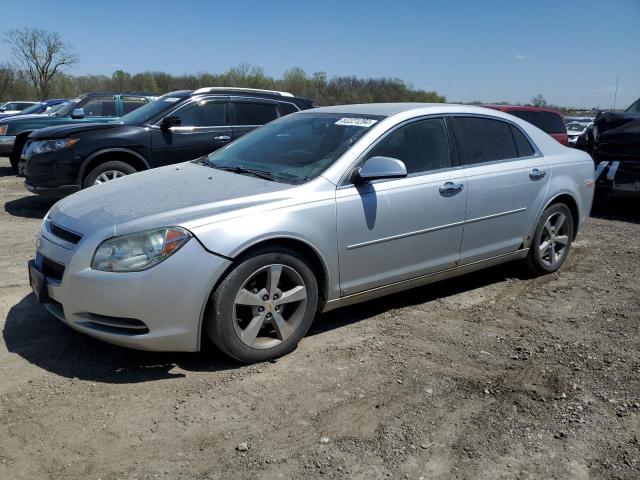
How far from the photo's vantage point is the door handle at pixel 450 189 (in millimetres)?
4395

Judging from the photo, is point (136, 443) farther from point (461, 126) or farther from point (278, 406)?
A: point (461, 126)

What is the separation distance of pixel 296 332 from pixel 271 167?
1.21m

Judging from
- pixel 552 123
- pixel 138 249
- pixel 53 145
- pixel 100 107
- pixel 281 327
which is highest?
pixel 100 107

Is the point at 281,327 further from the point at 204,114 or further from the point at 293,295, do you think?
the point at 204,114

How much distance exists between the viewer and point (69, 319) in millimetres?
3391

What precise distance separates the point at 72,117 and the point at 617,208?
32.4 feet

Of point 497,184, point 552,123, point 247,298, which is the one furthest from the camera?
point 552,123

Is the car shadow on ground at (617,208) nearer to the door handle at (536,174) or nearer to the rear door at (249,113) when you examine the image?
the door handle at (536,174)

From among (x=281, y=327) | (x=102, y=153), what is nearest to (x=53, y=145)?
(x=102, y=153)

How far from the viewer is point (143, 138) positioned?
7.94 m

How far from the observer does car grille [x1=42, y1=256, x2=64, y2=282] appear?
11.3 ft

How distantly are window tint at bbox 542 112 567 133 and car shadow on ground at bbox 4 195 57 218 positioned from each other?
9.02 meters

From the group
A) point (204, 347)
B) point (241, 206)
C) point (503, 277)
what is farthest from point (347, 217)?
point (503, 277)

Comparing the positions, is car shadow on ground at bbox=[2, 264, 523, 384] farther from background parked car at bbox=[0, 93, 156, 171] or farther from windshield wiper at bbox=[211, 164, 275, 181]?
background parked car at bbox=[0, 93, 156, 171]
